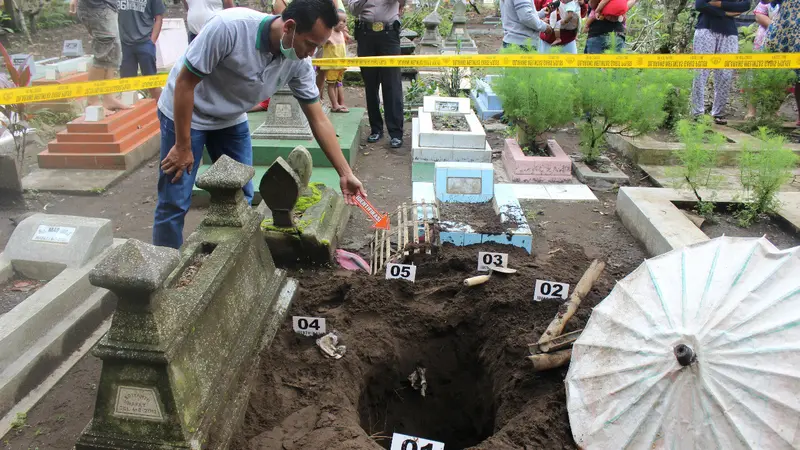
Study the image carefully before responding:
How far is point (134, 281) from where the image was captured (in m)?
1.93

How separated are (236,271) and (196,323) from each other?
1.68ft

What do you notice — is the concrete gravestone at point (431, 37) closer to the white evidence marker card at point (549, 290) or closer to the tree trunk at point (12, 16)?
the tree trunk at point (12, 16)

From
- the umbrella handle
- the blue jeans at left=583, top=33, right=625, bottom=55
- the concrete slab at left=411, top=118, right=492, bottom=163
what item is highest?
the blue jeans at left=583, top=33, right=625, bottom=55

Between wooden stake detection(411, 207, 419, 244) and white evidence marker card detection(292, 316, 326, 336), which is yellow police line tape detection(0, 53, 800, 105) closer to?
wooden stake detection(411, 207, 419, 244)

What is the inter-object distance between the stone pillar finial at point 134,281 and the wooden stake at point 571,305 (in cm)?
171

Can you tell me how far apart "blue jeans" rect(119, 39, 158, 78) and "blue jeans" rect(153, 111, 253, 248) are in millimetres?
4066

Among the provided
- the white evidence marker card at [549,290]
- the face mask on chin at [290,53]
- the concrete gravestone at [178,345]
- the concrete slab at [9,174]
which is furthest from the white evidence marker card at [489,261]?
the concrete slab at [9,174]

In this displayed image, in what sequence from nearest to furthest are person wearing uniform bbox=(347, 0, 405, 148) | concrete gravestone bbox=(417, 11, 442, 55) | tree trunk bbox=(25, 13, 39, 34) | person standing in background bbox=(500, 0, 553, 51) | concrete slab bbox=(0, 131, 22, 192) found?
1. concrete slab bbox=(0, 131, 22, 192)
2. person wearing uniform bbox=(347, 0, 405, 148)
3. person standing in background bbox=(500, 0, 553, 51)
4. concrete gravestone bbox=(417, 11, 442, 55)
5. tree trunk bbox=(25, 13, 39, 34)

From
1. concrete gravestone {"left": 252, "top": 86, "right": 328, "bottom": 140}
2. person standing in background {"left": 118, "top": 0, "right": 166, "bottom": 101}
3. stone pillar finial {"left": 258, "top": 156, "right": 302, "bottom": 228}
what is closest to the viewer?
stone pillar finial {"left": 258, "top": 156, "right": 302, "bottom": 228}

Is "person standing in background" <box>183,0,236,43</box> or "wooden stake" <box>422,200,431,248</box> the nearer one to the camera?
"wooden stake" <box>422,200,431,248</box>

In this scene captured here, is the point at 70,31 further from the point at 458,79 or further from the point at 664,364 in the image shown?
the point at 664,364

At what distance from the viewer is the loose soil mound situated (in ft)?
8.04

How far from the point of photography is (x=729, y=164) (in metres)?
6.27

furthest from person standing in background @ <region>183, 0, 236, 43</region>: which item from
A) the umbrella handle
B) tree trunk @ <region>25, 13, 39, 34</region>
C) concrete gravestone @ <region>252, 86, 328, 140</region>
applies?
tree trunk @ <region>25, 13, 39, 34</region>
